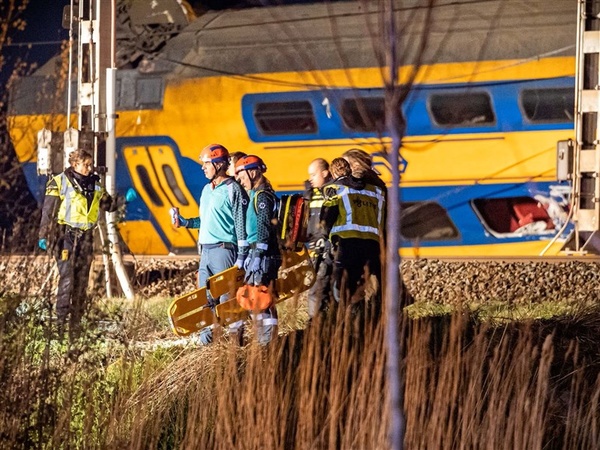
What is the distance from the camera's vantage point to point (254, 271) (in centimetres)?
853

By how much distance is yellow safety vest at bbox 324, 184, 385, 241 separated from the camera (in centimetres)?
898

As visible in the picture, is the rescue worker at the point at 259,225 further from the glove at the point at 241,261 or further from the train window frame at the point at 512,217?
the train window frame at the point at 512,217

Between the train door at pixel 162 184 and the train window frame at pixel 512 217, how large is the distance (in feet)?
11.8

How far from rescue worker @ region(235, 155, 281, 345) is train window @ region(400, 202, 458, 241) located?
216 inches

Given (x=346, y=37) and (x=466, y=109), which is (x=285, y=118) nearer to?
(x=346, y=37)

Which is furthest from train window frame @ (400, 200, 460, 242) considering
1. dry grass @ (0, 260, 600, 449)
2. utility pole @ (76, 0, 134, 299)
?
dry grass @ (0, 260, 600, 449)

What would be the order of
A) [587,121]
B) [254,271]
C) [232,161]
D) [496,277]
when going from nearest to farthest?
1. [254,271]
2. [232,161]
3. [587,121]
4. [496,277]

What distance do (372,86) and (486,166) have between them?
5.28ft

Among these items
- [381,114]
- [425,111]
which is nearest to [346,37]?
[425,111]

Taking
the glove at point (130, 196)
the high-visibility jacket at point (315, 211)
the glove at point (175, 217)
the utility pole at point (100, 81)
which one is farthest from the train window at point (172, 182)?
the high-visibility jacket at point (315, 211)

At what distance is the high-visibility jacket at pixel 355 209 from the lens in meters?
8.98

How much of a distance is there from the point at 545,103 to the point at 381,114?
2.07 metres

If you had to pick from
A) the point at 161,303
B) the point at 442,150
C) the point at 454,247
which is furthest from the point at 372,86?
the point at 161,303

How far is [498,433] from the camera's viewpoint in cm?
571
